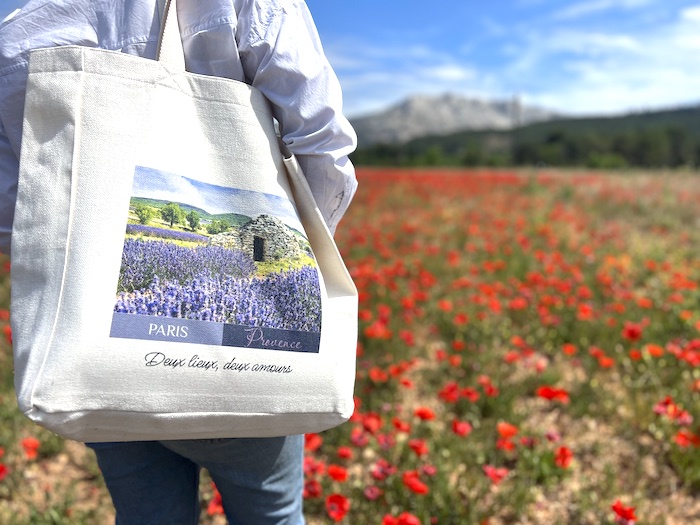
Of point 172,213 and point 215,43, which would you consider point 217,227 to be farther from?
point 215,43

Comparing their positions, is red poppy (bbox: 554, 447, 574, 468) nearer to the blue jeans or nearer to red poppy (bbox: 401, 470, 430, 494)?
red poppy (bbox: 401, 470, 430, 494)

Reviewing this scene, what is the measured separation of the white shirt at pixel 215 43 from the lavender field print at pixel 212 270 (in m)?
0.20

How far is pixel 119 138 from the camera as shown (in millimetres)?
1141

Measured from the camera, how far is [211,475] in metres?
1.57

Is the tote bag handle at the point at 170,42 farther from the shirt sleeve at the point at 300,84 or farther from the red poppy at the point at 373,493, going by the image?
the red poppy at the point at 373,493

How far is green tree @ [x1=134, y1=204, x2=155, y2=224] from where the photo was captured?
114cm

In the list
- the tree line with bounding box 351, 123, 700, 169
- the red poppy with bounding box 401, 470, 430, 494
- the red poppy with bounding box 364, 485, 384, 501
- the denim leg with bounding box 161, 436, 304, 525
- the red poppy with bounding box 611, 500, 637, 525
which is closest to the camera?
the denim leg with bounding box 161, 436, 304, 525

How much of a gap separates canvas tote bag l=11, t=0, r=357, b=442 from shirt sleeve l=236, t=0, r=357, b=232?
67 millimetres

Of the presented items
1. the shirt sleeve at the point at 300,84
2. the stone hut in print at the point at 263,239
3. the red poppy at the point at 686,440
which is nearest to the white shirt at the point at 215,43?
the shirt sleeve at the point at 300,84

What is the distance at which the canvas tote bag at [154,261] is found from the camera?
42.8 inches

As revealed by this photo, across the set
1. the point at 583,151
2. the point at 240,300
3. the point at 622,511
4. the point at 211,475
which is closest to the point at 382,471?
the point at 622,511

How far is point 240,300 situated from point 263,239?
127 millimetres

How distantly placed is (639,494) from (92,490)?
2435mm

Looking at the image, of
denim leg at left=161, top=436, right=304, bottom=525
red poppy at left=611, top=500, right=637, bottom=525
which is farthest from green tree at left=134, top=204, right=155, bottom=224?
red poppy at left=611, top=500, right=637, bottom=525
